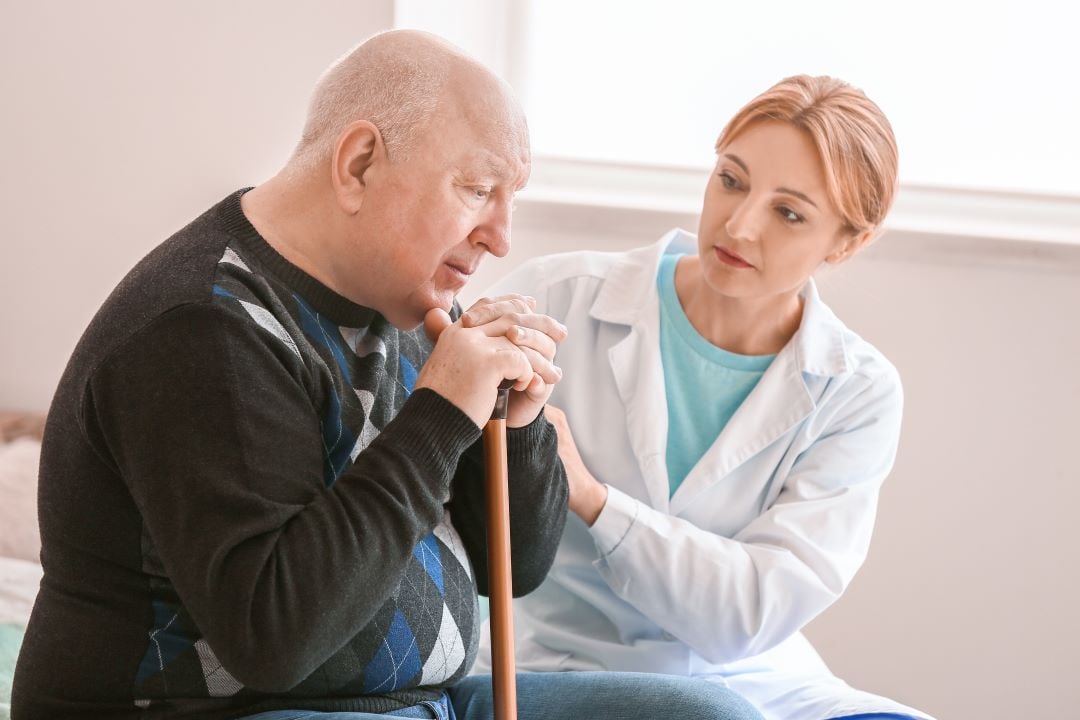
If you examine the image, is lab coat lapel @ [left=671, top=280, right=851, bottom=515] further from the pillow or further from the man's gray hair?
the pillow

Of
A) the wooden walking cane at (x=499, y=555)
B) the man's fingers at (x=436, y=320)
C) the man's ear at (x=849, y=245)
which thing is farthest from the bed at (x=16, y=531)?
the man's ear at (x=849, y=245)

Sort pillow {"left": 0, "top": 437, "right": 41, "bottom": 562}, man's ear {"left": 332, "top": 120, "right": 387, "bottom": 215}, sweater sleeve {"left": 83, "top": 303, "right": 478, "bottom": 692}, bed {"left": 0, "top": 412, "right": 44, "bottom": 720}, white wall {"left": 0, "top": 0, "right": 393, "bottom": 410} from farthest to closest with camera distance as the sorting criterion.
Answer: white wall {"left": 0, "top": 0, "right": 393, "bottom": 410}, pillow {"left": 0, "top": 437, "right": 41, "bottom": 562}, bed {"left": 0, "top": 412, "right": 44, "bottom": 720}, man's ear {"left": 332, "top": 120, "right": 387, "bottom": 215}, sweater sleeve {"left": 83, "top": 303, "right": 478, "bottom": 692}

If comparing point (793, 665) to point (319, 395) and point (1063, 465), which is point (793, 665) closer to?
point (1063, 465)

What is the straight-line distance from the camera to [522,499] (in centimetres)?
141

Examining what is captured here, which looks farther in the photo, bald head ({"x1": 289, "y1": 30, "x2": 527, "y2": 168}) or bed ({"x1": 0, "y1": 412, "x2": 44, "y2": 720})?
A: bed ({"x1": 0, "y1": 412, "x2": 44, "y2": 720})

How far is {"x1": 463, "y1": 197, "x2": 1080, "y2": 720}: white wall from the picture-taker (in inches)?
88.3

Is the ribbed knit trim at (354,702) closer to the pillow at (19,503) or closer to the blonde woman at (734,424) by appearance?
the blonde woman at (734,424)

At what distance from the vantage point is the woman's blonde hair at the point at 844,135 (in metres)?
1.68

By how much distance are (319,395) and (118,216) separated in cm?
158

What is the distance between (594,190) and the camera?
251cm

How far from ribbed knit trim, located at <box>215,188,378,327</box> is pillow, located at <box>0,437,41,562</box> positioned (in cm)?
123

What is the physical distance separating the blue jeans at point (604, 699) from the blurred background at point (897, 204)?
110cm

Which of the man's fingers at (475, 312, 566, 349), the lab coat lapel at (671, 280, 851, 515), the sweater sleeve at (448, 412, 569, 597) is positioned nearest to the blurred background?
the lab coat lapel at (671, 280, 851, 515)

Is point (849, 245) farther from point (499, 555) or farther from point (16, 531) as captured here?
point (16, 531)
